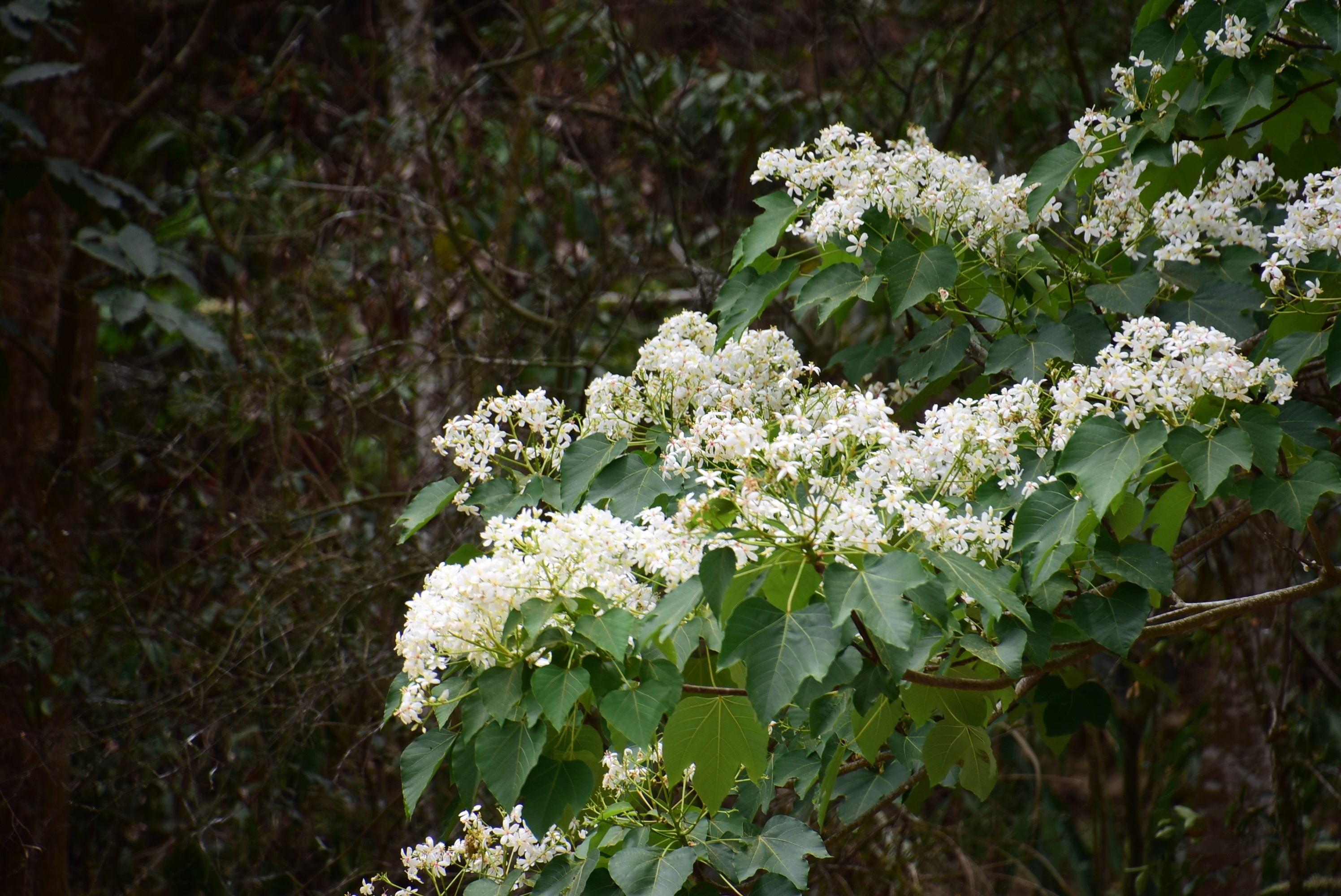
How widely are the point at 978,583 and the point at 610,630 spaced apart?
0.46 metres

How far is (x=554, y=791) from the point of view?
56.7 inches

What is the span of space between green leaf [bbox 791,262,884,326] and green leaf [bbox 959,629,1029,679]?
632 millimetres

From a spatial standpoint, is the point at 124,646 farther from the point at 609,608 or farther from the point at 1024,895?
the point at 1024,895

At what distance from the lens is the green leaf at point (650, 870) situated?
58.5 inches

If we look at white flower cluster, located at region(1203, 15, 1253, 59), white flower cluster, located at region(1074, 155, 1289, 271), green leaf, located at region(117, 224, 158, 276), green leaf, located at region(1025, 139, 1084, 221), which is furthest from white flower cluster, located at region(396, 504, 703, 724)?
green leaf, located at region(117, 224, 158, 276)

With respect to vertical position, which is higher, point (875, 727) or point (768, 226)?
point (768, 226)

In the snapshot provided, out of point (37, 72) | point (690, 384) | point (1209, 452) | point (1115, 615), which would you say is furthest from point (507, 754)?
point (37, 72)

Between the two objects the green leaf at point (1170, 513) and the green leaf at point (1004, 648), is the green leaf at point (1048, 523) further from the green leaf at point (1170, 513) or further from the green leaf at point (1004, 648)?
the green leaf at point (1170, 513)

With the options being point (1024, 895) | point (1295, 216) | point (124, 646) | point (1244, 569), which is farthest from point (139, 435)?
point (1024, 895)

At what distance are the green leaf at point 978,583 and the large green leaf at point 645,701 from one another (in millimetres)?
367

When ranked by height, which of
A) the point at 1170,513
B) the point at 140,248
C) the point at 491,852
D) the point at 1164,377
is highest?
the point at 140,248

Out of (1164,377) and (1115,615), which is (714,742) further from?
(1164,377)

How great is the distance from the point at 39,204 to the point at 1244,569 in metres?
4.45

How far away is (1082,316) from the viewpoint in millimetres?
1970
